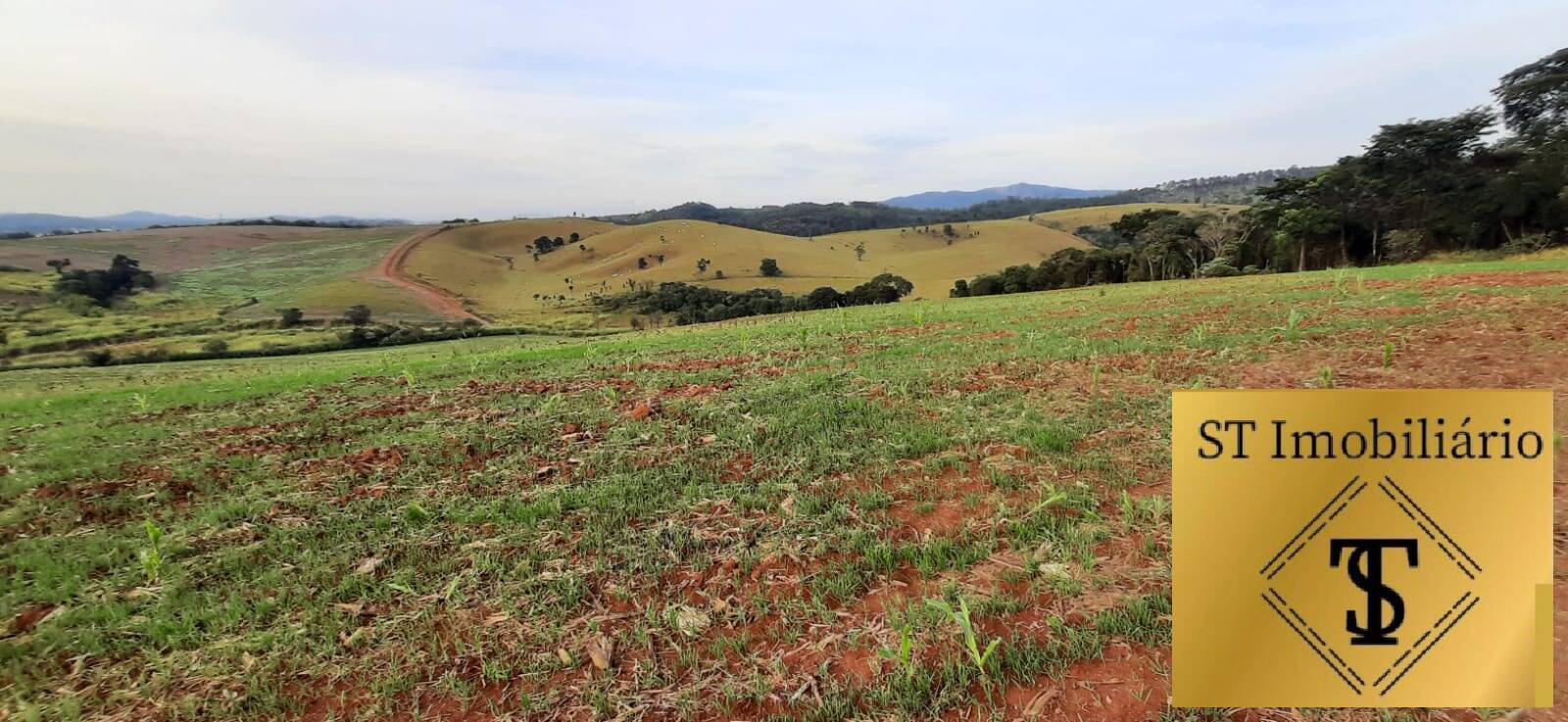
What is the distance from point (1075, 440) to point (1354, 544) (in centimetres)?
457

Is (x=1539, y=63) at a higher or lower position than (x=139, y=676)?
higher

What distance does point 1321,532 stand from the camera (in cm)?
127

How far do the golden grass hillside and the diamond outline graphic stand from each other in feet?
214

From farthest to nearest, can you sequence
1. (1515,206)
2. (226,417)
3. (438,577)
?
(1515,206) → (226,417) → (438,577)

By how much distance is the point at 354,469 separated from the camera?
6043 mm

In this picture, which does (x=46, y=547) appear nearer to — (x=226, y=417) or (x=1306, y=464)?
(x=226, y=417)

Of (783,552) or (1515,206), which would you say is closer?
(783,552)

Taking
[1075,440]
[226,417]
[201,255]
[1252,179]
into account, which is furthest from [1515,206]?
[1252,179]

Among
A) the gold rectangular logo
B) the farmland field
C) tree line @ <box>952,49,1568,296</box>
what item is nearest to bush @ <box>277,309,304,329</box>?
the farmland field

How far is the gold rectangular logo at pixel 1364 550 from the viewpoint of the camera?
126 cm

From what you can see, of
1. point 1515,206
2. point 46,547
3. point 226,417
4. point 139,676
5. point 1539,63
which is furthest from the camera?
point 1539,63

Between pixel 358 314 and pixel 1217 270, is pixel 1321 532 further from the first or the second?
pixel 358 314

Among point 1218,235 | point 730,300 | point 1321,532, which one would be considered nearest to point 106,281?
point 730,300

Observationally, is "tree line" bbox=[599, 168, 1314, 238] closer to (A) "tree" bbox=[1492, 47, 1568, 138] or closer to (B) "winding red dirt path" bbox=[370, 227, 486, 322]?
(B) "winding red dirt path" bbox=[370, 227, 486, 322]
